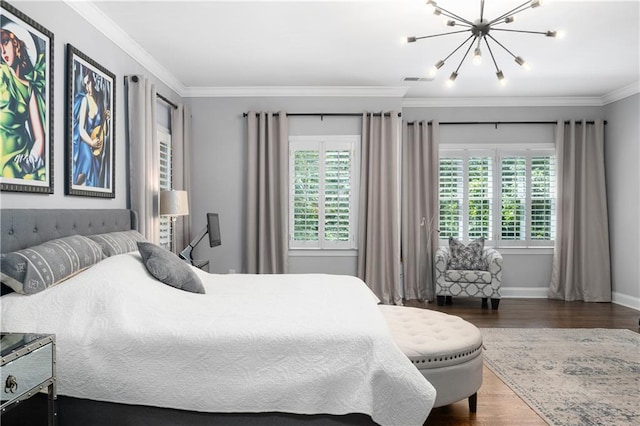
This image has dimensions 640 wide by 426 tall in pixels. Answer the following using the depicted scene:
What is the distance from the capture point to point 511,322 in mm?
4953

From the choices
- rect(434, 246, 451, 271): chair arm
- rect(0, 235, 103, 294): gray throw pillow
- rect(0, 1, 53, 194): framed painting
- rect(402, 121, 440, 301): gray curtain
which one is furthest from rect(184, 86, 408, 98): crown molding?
rect(0, 235, 103, 294): gray throw pillow

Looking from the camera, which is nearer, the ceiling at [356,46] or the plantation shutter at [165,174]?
the ceiling at [356,46]

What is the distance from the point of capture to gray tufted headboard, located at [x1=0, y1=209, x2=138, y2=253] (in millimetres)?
2414

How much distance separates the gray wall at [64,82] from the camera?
282 cm

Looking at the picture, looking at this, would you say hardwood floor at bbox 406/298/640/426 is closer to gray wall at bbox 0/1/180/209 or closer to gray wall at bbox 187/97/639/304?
gray wall at bbox 187/97/639/304

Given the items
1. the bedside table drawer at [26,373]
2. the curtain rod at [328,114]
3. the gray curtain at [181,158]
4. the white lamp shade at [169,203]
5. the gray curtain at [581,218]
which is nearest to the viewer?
the bedside table drawer at [26,373]

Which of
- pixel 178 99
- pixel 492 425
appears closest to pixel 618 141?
pixel 492 425

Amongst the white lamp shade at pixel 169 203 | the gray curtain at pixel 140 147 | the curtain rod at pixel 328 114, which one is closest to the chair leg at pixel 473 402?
the gray curtain at pixel 140 147

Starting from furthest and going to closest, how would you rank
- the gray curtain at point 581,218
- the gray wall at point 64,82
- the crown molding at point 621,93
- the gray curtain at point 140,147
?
the gray curtain at point 581,218, the crown molding at point 621,93, the gray curtain at point 140,147, the gray wall at point 64,82

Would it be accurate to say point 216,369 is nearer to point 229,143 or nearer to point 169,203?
point 169,203

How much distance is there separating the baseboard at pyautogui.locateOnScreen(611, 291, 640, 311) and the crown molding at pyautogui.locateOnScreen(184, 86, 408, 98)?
12.3ft

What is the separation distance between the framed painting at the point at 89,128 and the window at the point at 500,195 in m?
4.25

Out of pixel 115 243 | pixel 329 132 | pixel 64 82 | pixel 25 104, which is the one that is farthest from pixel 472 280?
pixel 25 104

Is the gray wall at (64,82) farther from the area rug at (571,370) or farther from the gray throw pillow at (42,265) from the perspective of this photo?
the area rug at (571,370)
